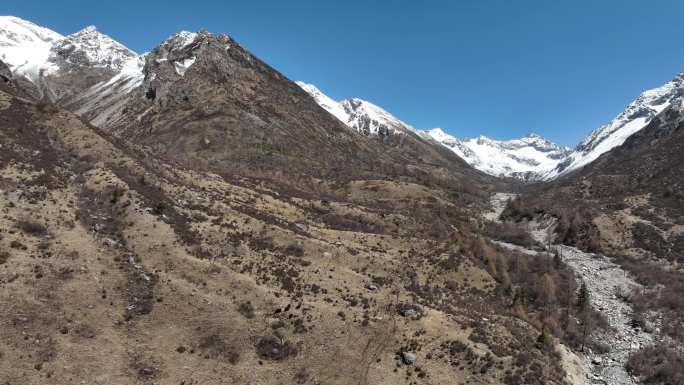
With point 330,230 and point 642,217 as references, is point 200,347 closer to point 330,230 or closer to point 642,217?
point 330,230

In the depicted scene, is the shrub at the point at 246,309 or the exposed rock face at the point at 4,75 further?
the exposed rock face at the point at 4,75

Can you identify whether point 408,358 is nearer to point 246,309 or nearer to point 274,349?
point 274,349

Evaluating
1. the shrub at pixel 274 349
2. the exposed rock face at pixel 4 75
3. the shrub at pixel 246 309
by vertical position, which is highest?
the exposed rock face at pixel 4 75

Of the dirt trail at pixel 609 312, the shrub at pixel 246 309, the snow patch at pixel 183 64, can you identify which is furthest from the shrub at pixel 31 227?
the snow patch at pixel 183 64

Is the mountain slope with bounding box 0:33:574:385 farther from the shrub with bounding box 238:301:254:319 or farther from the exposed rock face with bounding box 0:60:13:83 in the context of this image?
the exposed rock face with bounding box 0:60:13:83

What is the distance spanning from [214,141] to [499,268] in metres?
73.1

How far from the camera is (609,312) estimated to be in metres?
42.0

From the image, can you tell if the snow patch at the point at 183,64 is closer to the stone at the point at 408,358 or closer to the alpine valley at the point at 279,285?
the alpine valley at the point at 279,285

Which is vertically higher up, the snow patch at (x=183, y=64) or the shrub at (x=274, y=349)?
the snow patch at (x=183, y=64)

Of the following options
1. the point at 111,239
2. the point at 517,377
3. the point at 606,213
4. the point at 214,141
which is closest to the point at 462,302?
the point at 517,377

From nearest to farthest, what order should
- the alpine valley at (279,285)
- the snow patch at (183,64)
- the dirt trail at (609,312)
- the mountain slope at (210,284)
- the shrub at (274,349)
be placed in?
the mountain slope at (210,284) < the alpine valley at (279,285) < the shrub at (274,349) < the dirt trail at (609,312) < the snow patch at (183,64)

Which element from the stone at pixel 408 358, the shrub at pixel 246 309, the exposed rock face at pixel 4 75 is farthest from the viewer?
the exposed rock face at pixel 4 75

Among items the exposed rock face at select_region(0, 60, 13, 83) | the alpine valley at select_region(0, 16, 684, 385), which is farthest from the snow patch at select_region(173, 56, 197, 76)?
the alpine valley at select_region(0, 16, 684, 385)

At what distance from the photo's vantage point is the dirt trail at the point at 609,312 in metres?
31.5
